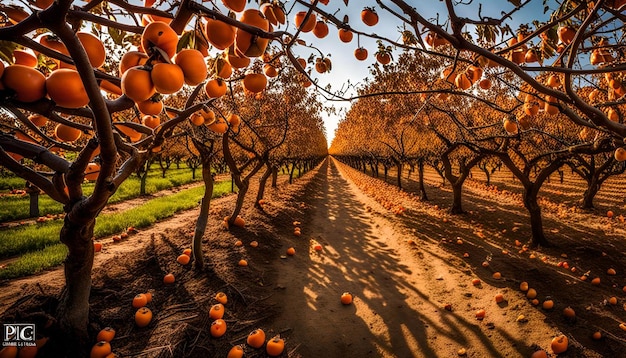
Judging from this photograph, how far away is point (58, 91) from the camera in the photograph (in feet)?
4.02

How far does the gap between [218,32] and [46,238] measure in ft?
30.8

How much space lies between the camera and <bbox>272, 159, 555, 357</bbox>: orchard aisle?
361 cm

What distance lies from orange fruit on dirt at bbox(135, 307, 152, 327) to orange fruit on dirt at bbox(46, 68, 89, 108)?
3.35 meters

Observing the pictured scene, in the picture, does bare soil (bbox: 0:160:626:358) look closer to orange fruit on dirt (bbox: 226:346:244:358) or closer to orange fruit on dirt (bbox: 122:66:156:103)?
orange fruit on dirt (bbox: 226:346:244:358)

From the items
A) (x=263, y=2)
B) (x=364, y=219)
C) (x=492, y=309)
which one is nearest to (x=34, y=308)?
(x=263, y=2)

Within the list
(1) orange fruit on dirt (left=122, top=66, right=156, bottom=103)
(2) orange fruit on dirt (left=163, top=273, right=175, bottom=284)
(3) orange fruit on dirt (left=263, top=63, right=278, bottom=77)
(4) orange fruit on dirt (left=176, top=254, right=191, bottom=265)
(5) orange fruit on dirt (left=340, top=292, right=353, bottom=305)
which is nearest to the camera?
(1) orange fruit on dirt (left=122, top=66, right=156, bottom=103)

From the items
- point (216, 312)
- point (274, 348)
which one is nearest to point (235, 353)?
point (274, 348)

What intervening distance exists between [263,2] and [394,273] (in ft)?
18.3

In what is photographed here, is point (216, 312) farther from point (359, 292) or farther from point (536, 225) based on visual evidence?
point (536, 225)

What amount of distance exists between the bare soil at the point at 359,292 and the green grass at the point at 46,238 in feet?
1.62

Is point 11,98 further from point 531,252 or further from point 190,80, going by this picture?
point 531,252

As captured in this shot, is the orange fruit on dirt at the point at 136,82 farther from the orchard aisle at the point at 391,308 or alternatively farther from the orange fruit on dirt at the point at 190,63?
the orchard aisle at the point at 391,308

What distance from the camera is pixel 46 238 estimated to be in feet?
24.3

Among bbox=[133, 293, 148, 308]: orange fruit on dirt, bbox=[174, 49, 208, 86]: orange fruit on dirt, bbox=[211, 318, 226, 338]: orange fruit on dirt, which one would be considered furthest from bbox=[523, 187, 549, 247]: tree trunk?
bbox=[133, 293, 148, 308]: orange fruit on dirt
